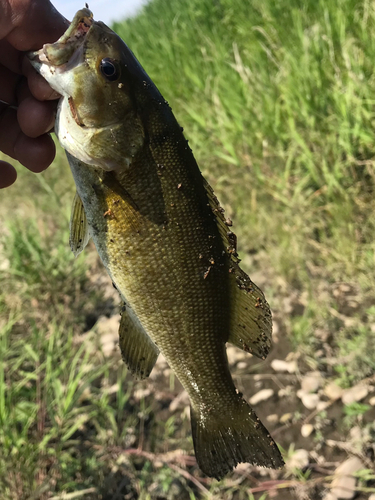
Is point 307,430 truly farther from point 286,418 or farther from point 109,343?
point 109,343

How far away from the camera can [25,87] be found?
2.11 m

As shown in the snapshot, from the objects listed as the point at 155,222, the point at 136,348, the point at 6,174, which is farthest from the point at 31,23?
the point at 136,348

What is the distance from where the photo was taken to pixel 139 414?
10.1 ft

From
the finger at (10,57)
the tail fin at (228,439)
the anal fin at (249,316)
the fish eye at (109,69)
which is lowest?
the tail fin at (228,439)

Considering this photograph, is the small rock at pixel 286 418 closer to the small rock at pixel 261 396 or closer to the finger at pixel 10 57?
the small rock at pixel 261 396

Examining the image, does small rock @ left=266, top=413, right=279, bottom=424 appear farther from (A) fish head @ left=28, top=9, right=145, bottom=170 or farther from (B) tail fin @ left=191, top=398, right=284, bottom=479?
(A) fish head @ left=28, top=9, right=145, bottom=170

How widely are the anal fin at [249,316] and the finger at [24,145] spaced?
1260 mm

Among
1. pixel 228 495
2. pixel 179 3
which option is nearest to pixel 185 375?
pixel 228 495

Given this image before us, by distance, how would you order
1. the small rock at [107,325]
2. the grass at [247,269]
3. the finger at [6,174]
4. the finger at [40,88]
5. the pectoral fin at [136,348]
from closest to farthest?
the pectoral fin at [136,348] < the finger at [40,88] < the finger at [6,174] < the grass at [247,269] < the small rock at [107,325]

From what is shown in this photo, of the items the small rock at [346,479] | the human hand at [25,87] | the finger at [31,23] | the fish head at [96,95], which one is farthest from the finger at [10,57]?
the small rock at [346,479]

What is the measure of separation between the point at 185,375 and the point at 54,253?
2.90 m

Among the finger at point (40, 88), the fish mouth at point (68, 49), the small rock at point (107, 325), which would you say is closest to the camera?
the fish mouth at point (68, 49)

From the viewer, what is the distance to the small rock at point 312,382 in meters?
2.89

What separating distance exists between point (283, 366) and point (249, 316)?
164 cm
